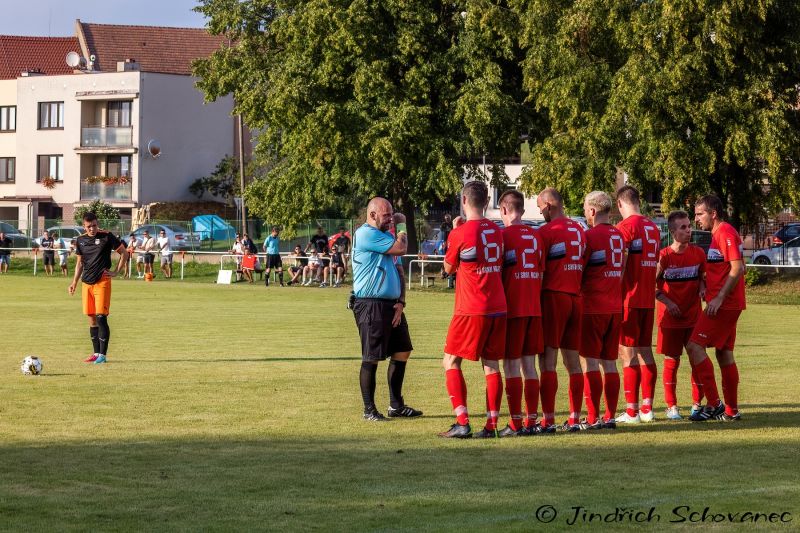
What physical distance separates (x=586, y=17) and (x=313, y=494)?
34.4 m

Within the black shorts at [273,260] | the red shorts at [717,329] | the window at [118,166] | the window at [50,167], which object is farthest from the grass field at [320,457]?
the window at [50,167]

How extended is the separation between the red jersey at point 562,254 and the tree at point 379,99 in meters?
33.8

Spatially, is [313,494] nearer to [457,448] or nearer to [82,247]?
[457,448]

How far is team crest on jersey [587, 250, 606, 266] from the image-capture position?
11.6 m

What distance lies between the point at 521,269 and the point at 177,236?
52.6 meters

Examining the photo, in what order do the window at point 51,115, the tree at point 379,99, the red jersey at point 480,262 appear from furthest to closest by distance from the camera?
the window at point 51,115 < the tree at point 379,99 < the red jersey at point 480,262

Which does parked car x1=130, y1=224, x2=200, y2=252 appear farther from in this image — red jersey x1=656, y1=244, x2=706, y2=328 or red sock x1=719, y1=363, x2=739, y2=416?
red sock x1=719, y1=363, x2=739, y2=416

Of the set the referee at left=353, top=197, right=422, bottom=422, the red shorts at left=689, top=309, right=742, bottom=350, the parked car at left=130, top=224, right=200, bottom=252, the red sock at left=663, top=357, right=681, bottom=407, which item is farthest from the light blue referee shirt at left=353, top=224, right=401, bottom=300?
the parked car at left=130, top=224, right=200, bottom=252

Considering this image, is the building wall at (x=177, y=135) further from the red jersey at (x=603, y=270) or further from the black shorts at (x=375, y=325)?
the red jersey at (x=603, y=270)

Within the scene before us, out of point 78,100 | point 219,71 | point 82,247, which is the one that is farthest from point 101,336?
point 78,100

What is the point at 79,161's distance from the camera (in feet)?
265

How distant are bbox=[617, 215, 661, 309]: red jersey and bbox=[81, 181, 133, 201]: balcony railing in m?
69.2

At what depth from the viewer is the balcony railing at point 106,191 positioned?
259 ft

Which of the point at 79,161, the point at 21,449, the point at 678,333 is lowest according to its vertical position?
the point at 21,449
